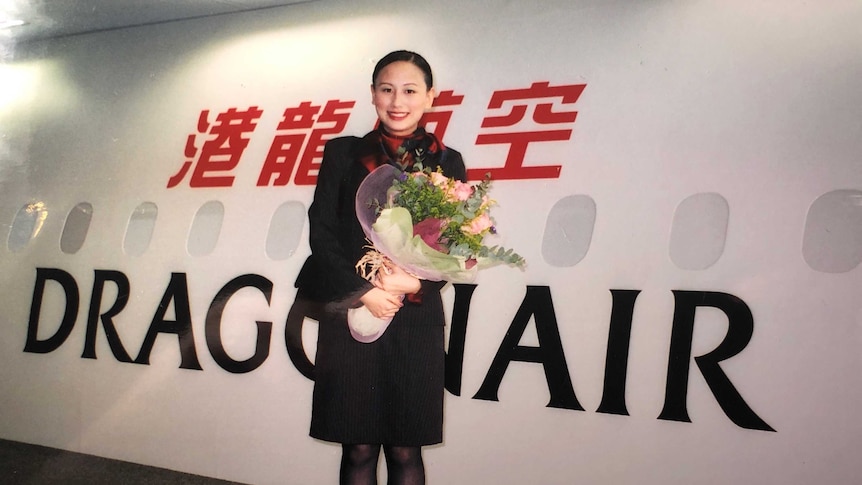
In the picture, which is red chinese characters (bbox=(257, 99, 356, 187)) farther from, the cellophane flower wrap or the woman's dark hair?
the cellophane flower wrap

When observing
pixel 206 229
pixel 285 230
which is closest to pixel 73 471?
pixel 206 229

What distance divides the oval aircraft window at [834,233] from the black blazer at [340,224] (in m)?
1.33

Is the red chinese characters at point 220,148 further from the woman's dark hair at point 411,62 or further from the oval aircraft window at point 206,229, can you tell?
the woman's dark hair at point 411,62

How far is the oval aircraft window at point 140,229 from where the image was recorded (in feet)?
12.9

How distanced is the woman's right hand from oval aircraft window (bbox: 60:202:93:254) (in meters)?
2.18

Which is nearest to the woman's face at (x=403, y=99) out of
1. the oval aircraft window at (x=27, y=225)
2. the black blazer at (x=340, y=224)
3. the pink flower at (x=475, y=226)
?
the black blazer at (x=340, y=224)

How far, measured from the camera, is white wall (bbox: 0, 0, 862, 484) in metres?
2.75

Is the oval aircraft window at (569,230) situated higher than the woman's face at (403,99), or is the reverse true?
the woman's face at (403,99)

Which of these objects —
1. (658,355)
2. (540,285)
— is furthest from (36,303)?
(658,355)

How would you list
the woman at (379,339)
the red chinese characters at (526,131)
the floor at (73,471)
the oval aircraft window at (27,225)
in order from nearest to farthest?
1. the woman at (379,339)
2. the red chinese characters at (526,131)
3. the floor at (73,471)
4. the oval aircraft window at (27,225)

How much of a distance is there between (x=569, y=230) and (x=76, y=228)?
2761mm

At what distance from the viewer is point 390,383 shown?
2.77m

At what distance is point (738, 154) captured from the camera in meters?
A: 2.88

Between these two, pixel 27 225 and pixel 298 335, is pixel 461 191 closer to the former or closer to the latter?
pixel 298 335
